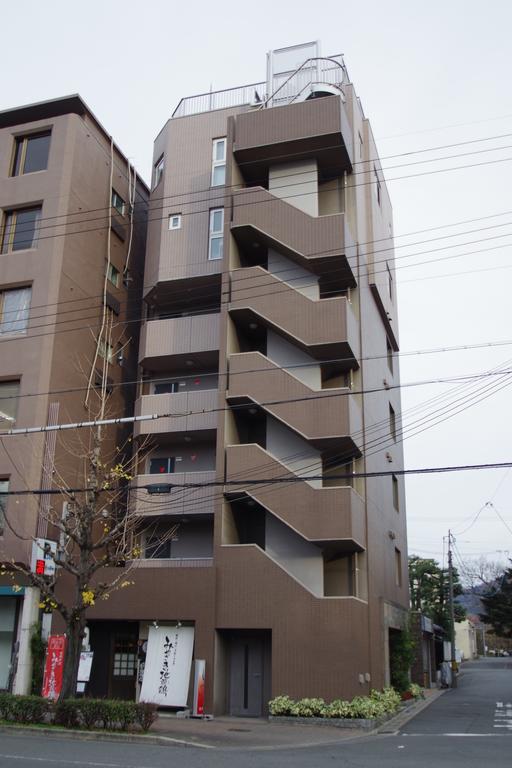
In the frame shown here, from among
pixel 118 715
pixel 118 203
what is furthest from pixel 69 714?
pixel 118 203

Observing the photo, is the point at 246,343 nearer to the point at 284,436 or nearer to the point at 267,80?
the point at 284,436

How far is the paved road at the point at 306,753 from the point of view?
1291 centimetres

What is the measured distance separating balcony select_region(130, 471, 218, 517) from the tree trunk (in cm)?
759

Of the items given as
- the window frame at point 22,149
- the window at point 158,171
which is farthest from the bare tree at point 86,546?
the window at point 158,171

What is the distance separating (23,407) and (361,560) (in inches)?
509

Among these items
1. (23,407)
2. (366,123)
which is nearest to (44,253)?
(23,407)

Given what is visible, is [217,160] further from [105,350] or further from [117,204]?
[105,350]

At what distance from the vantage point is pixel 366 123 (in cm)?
3347

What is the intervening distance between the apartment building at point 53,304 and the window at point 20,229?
0.05 m

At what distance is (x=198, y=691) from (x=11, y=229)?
19.1m

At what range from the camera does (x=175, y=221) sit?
31.0 metres

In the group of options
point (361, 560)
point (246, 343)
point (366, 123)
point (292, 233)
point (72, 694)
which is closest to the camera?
point (72, 694)

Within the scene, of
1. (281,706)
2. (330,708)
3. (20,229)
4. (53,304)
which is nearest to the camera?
(330,708)

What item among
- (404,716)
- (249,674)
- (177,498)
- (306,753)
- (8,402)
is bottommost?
(306,753)
